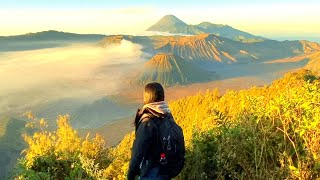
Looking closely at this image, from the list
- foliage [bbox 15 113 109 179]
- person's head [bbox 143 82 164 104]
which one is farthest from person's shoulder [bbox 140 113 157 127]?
foliage [bbox 15 113 109 179]

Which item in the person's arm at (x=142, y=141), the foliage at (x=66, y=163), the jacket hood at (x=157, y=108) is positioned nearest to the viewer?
the person's arm at (x=142, y=141)

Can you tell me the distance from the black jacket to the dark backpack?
0.06m

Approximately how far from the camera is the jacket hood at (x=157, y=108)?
5.22 m

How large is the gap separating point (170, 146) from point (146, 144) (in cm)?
34

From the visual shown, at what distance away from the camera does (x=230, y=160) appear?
643 cm

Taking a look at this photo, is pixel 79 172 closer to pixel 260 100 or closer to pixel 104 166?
pixel 104 166

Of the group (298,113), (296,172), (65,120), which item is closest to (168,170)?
(296,172)

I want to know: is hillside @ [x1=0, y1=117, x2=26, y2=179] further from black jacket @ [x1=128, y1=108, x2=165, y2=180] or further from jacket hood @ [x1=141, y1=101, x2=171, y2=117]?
jacket hood @ [x1=141, y1=101, x2=171, y2=117]

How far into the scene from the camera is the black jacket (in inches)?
202

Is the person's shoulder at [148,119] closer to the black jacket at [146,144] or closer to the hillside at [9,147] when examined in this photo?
the black jacket at [146,144]

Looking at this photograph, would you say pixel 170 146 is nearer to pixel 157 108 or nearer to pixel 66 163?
pixel 157 108

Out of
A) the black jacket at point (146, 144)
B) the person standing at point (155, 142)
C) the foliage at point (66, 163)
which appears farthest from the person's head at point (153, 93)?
the foliage at point (66, 163)

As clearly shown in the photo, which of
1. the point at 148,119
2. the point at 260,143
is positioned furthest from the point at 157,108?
the point at 260,143

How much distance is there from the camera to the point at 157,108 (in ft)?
17.2
